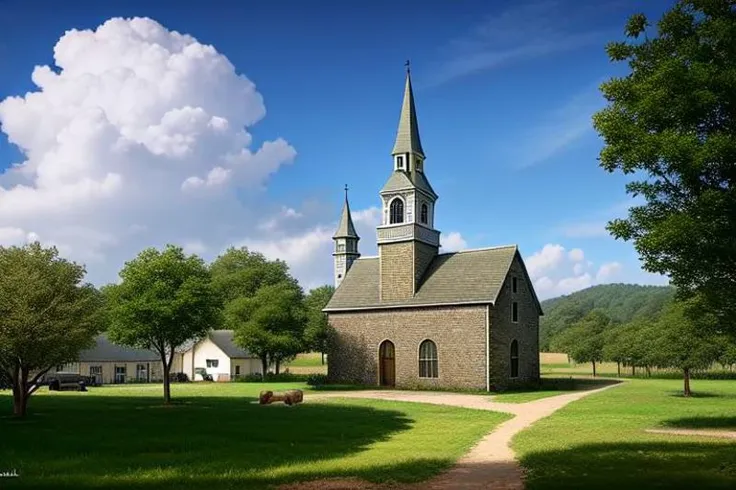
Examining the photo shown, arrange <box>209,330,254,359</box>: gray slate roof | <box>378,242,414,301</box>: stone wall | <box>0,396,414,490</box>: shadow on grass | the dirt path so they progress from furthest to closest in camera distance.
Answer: <box>209,330,254,359</box>: gray slate roof, <box>378,242,414,301</box>: stone wall, <box>0,396,414,490</box>: shadow on grass, the dirt path

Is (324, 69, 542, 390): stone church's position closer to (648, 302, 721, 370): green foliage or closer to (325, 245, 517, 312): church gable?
(325, 245, 517, 312): church gable

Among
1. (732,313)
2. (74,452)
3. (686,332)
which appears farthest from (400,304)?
(74,452)

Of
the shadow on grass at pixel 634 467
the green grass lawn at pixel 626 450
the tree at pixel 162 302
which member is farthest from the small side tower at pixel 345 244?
the shadow on grass at pixel 634 467

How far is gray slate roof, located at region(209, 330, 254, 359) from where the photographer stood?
240ft

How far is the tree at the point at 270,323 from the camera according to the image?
213 feet

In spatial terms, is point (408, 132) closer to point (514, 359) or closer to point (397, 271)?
point (397, 271)

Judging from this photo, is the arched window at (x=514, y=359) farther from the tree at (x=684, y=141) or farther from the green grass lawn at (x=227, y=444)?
the tree at (x=684, y=141)

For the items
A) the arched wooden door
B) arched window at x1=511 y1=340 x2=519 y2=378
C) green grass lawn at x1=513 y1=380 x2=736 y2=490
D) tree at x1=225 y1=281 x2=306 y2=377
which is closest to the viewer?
green grass lawn at x1=513 y1=380 x2=736 y2=490

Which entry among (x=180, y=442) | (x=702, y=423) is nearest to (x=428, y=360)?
(x=702, y=423)

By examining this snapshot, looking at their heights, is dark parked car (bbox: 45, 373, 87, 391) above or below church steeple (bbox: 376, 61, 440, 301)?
below

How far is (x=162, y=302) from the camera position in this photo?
3353 cm

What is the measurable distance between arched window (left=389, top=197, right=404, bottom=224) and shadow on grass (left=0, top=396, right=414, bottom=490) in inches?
792

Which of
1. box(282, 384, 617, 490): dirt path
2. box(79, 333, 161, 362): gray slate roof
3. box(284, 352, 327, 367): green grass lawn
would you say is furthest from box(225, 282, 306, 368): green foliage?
box(284, 352, 327, 367): green grass lawn

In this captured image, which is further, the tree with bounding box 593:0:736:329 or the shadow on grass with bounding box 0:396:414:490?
the tree with bounding box 593:0:736:329
